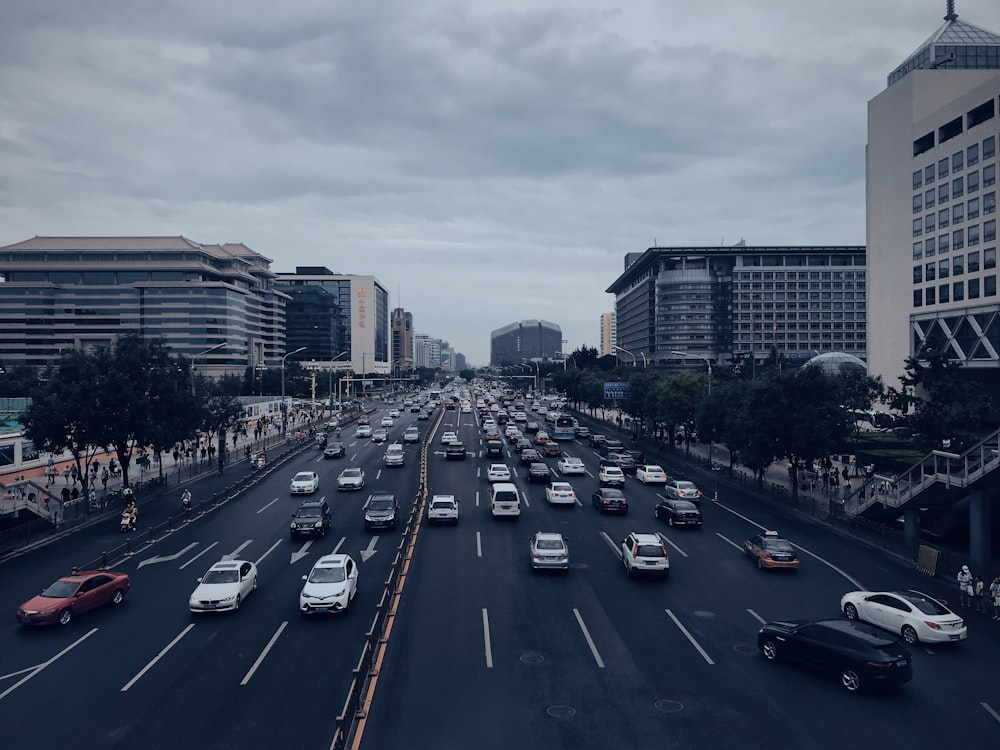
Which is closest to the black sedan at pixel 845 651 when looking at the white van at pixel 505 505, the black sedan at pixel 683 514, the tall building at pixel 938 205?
the black sedan at pixel 683 514

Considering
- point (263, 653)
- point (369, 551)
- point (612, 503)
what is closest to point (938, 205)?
point (612, 503)

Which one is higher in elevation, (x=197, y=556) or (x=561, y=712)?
(x=561, y=712)

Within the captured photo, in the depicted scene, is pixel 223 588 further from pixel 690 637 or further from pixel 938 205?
pixel 938 205

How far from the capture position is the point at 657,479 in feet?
163

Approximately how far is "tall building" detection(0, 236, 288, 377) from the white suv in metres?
142

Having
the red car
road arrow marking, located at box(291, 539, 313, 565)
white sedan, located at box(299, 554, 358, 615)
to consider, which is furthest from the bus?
the red car

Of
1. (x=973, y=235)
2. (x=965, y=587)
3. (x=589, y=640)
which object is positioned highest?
(x=973, y=235)

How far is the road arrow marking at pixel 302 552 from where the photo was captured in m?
28.7

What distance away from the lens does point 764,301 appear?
171750 millimetres

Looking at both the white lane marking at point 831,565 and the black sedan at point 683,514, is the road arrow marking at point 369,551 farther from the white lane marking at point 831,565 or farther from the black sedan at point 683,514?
the white lane marking at point 831,565

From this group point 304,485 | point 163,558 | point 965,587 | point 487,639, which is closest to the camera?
point 487,639

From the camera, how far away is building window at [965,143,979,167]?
6069cm

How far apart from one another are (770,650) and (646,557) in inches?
304

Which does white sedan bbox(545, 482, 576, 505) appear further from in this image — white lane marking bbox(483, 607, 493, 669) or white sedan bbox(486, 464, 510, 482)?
white lane marking bbox(483, 607, 493, 669)
